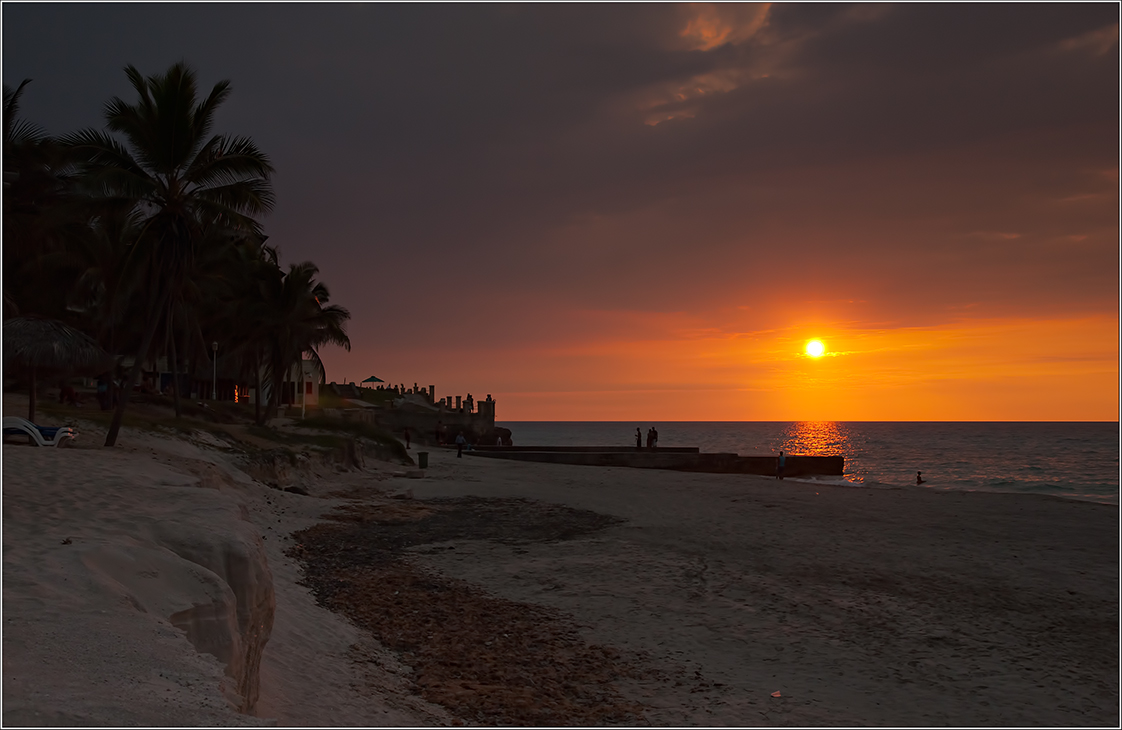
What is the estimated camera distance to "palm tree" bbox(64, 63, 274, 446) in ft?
67.9

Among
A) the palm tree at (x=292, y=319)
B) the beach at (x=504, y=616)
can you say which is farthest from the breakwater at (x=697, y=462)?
the beach at (x=504, y=616)

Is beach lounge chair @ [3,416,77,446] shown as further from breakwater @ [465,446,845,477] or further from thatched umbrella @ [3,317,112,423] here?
breakwater @ [465,446,845,477]

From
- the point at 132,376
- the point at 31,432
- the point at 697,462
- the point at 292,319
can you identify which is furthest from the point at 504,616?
the point at 697,462

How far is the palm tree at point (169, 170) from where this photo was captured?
20.7m

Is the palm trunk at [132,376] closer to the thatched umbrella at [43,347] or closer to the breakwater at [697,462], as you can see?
the thatched umbrella at [43,347]

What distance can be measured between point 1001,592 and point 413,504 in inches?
623

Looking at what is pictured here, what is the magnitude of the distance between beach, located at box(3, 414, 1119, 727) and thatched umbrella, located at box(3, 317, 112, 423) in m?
2.69

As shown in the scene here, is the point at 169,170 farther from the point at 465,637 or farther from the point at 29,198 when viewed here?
the point at 465,637

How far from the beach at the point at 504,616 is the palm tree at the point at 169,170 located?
5.59 m

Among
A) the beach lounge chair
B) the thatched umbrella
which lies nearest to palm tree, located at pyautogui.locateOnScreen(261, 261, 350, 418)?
the thatched umbrella

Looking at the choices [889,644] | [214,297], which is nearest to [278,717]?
[889,644]

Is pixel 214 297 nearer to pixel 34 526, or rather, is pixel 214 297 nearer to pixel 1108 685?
pixel 34 526

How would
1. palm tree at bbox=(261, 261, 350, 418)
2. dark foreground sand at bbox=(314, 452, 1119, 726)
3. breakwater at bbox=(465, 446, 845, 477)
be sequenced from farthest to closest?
1. breakwater at bbox=(465, 446, 845, 477)
2. palm tree at bbox=(261, 261, 350, 418)
3. dark foreground sand at bbox=(314, 452, 1119, 726)

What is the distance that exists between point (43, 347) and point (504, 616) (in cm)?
1767
